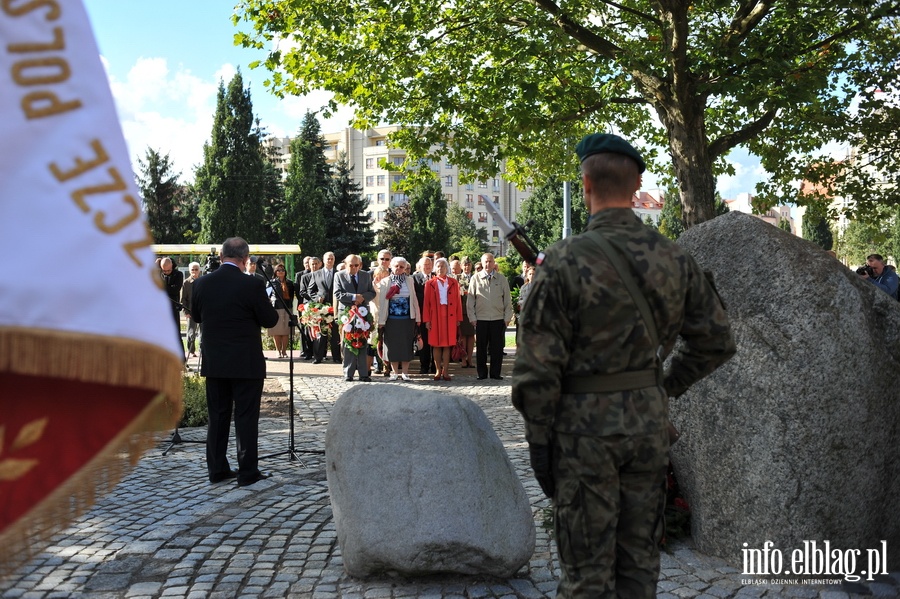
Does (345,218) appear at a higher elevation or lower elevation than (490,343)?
higher

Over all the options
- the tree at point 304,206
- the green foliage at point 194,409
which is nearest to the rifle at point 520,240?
the green foliage at point 194,409

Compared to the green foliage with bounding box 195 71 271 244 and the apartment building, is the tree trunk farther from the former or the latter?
the apartment building

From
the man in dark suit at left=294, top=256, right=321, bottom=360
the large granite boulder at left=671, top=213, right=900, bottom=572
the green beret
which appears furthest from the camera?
the man in dark suit at left=294, top=256, right=321, bottom=360

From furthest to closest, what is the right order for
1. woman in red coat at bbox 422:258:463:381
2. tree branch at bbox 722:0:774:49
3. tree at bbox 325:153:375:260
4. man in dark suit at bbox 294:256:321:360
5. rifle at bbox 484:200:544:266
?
tree at bbox 325:153:375:260 < man in dark suit at bbox 294:256:321:360 < woman in red coat at bbox 422:258:463:381 < tree branch at bbox 722:0:774:49 < rifle at bbox 484:200:544:266

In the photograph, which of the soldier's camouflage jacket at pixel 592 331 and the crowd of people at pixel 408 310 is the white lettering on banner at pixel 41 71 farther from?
the crowd of people at pixel 408 310

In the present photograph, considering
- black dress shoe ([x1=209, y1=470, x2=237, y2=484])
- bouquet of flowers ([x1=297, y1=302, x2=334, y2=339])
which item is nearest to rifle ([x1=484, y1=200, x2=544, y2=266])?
black dress shoe ([x1=209, y1=470, x2=237, y2=484])

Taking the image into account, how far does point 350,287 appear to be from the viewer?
44.7ft

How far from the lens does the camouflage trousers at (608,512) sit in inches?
121

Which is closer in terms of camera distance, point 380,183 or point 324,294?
point 324,294

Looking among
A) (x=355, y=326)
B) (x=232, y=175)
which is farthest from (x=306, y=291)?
(x=232, y=175)

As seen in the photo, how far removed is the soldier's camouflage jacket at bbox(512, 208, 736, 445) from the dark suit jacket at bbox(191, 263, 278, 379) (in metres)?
4.44

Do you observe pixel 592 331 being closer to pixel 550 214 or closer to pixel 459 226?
pixel 550 214

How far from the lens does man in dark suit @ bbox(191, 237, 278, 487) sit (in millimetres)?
7098

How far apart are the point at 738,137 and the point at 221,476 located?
32.0ft
